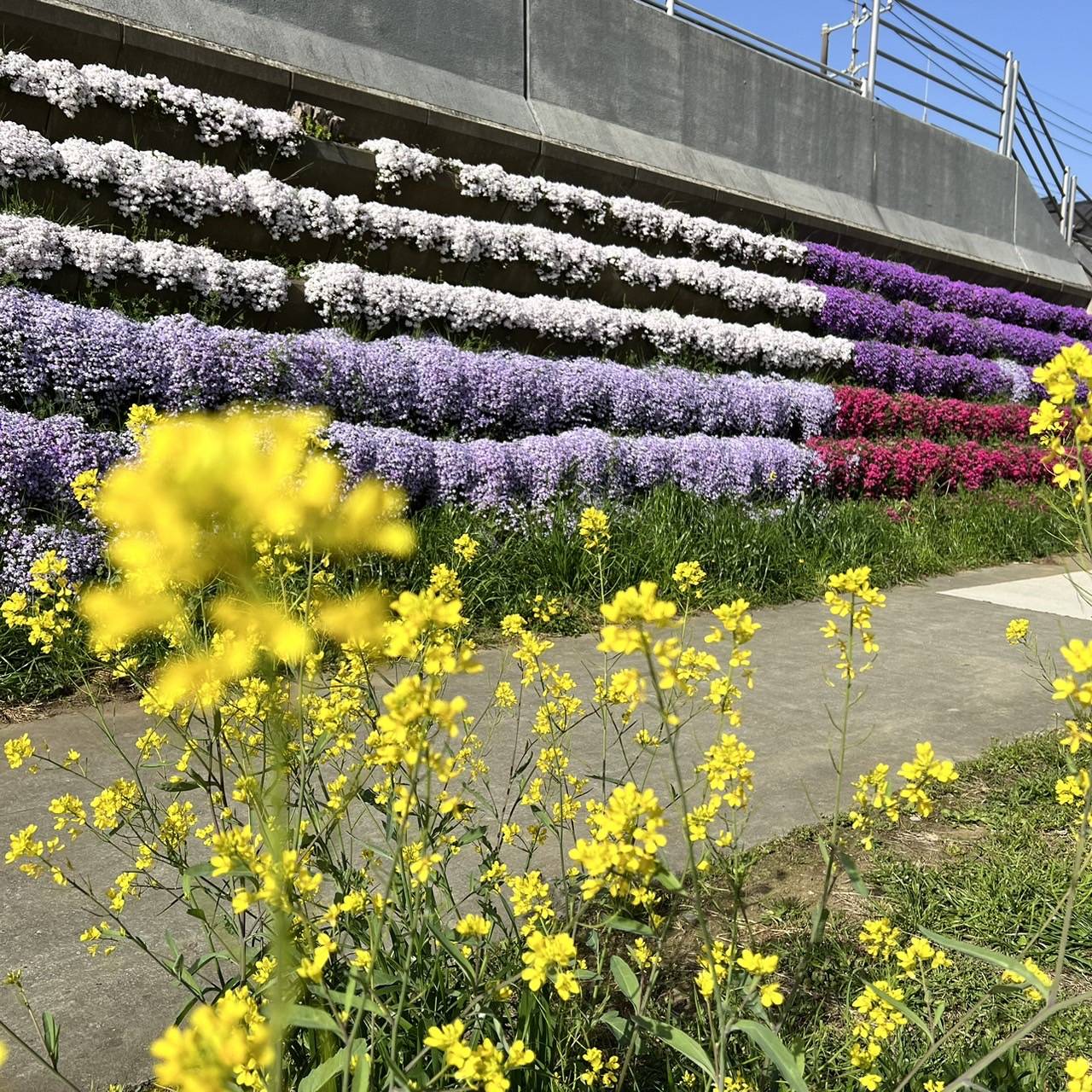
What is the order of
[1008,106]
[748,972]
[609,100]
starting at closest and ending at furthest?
1. [748,972]
2. [609,100]
3. [1008,106]

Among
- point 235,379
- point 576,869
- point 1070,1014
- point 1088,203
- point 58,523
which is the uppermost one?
point 1088,203

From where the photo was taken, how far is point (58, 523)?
346 cm

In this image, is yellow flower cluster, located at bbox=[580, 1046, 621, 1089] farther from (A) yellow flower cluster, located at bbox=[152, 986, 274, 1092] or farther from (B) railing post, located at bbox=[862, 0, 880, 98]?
(B) railing post, located at bbox=[862, 0, 880, 98]

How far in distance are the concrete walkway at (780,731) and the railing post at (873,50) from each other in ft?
25.2

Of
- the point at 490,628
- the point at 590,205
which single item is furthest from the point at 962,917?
the point at 590,205

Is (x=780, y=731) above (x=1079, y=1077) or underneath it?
underneath

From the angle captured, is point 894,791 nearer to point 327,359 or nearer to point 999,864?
point 999,864

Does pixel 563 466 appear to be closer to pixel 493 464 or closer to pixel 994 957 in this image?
pixel 493 464

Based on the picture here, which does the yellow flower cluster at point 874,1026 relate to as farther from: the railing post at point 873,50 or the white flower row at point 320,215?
the railing post at point 873,50

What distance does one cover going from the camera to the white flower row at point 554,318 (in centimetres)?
516

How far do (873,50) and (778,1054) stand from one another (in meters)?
12.7

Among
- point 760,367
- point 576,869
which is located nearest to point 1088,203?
point 760,367

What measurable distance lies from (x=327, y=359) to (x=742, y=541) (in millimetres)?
2343

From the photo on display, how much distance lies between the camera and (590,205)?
7031 millimetres
